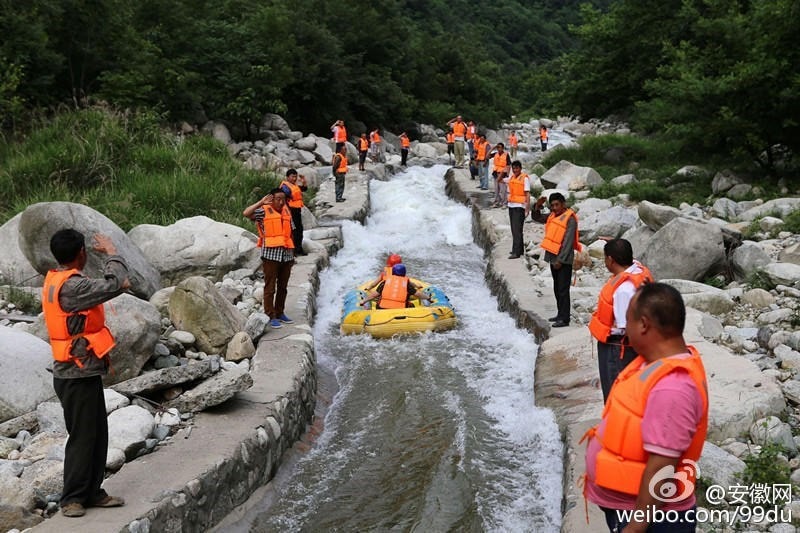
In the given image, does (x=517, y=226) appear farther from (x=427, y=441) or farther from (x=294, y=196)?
(x=427, y=441)

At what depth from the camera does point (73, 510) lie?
13.3 ft

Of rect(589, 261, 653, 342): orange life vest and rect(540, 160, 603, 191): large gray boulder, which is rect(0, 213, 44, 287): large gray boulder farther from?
rect(540, 160, 603, 191): large gray boulder

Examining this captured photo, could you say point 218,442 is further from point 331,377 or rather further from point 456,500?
point 331,377

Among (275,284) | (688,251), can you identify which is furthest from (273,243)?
(688,251)

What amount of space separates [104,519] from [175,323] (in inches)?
146

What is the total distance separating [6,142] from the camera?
12977 millimetres

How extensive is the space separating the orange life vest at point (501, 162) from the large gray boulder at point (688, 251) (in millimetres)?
7244

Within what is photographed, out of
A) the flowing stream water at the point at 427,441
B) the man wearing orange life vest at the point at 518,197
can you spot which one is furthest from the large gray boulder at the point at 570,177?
the flowing stream water at the point at 427,441

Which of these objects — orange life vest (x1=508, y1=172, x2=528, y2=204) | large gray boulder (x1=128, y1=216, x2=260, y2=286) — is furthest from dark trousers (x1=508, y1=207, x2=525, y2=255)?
large gray boulder (x1=128, y1=216, x2=260, y2=286)

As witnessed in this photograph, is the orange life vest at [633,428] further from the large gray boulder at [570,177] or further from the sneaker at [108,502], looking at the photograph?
the large gray boulder at [570,177]

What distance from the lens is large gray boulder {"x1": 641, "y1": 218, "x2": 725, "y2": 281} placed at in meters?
9.66

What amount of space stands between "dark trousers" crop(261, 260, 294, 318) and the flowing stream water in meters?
0.93

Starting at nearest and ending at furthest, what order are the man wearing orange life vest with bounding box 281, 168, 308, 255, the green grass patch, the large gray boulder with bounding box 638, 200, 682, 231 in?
the large gray boulder with bounding box 638, 200, 682, 231 → the green grass patch → the man wearing orange life vest with bounding box 281, 168, 308, 255

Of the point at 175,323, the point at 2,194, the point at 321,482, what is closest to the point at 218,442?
the point at 321,482
